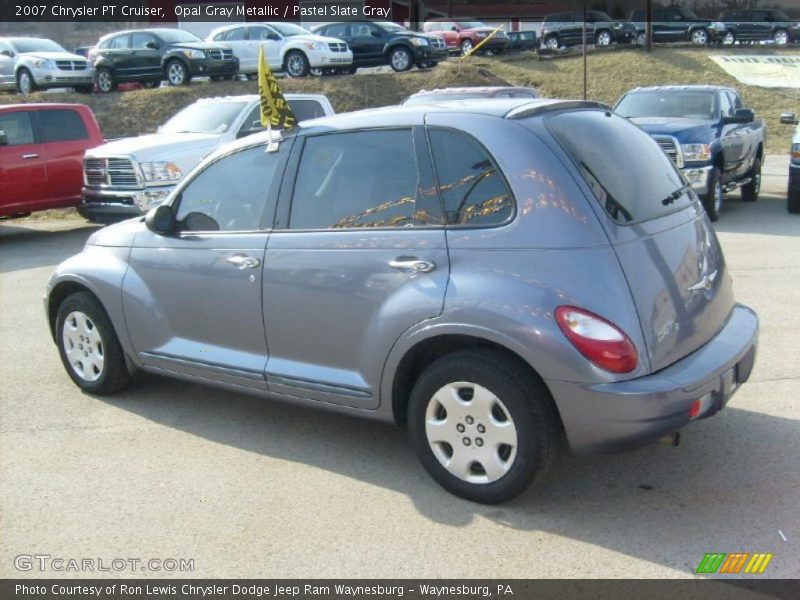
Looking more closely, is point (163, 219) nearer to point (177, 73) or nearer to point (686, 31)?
point (177, 73)

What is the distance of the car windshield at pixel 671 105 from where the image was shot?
13078mm

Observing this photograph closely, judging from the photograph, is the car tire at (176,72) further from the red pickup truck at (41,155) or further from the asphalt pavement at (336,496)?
the asphalt pavement at (336,496)

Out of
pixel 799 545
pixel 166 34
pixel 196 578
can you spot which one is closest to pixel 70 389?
pixel 196 578

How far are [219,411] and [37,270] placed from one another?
6173 mm

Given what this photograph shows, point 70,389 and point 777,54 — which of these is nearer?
point 70,389

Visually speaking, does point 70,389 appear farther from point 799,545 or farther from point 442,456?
point 799,545

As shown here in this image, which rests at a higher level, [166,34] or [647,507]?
[166,34]

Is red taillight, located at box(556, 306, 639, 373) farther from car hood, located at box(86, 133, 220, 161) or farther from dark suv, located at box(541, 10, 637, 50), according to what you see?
dark suv, located at box(541, 10, 637, 50)

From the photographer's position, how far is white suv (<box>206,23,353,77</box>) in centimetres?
2570

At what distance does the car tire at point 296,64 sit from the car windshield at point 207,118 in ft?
40.8

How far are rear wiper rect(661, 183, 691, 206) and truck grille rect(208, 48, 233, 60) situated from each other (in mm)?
22029

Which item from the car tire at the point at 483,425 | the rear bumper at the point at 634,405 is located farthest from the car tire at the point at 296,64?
the rear bumper at the point at 634,405

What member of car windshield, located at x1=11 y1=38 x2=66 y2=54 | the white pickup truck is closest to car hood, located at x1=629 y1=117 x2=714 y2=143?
the white pickup truck

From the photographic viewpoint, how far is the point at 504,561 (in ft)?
11.9
